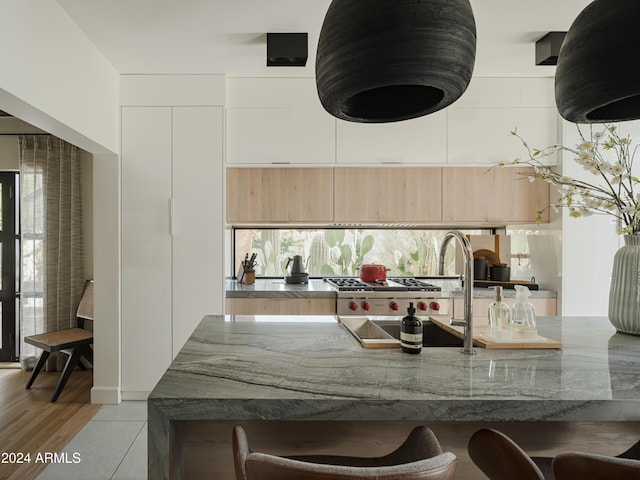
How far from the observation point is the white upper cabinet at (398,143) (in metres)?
3.49

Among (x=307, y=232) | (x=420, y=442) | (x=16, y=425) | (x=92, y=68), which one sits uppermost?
(x=92, y=68)

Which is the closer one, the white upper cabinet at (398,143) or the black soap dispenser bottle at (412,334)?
the black soap dispenser bottle at (412,334)

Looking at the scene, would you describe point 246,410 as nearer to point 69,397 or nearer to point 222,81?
point 222,81

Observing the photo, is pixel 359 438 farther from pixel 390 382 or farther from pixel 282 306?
pixel 282 306

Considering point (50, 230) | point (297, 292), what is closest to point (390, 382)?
point (297, 292)

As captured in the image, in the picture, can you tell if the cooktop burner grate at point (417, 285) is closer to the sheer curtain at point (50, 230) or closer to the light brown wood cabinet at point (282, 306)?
the light brown wood cabinet at point (282, 306)

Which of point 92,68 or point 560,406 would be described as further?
point 92,68

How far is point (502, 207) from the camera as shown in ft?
11.6

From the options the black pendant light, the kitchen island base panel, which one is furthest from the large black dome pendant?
the kitchen island base panel

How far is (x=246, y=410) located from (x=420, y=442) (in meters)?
0.46

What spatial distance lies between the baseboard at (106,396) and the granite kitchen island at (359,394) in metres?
2.09

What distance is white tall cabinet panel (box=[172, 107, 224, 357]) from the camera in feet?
11.0

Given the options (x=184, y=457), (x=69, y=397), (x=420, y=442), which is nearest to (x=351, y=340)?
(x=420, y=442)

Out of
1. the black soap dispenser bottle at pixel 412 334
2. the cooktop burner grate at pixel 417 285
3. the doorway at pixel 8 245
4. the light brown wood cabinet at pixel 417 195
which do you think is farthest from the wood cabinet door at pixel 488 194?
the doorway at pixel 8 245
